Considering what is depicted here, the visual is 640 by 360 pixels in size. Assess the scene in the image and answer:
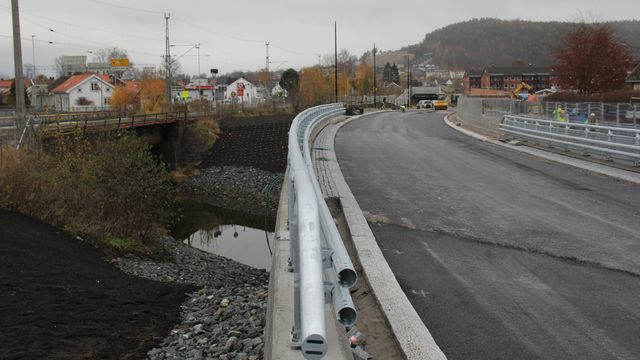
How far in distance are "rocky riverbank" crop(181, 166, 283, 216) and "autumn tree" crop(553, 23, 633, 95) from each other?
25377 mm

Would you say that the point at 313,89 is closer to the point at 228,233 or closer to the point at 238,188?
the point at 238,188

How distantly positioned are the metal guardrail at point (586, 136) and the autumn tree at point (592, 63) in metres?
22.7

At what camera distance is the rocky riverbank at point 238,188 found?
34.6 metres

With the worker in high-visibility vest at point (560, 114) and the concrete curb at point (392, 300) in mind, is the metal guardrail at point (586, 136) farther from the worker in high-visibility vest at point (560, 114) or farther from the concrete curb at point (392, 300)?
the concrete curb at point (392, 300)

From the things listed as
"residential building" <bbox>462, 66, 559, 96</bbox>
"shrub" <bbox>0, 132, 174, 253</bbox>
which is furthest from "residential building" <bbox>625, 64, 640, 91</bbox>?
"residential building" <bbox>462, 66, 559, 96</bbox>

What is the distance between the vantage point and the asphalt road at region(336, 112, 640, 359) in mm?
5738

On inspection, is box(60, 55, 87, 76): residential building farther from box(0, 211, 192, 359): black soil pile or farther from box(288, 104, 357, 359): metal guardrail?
box(288, 104, 357, 359): metal guardrail

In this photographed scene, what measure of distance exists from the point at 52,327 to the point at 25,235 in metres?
6.60

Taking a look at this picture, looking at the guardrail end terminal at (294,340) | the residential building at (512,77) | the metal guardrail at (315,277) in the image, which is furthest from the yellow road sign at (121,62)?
the guardrail end terminal at (294,340)

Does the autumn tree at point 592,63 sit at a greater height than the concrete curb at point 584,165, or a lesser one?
greater

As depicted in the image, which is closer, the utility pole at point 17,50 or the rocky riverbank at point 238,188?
the utility pole at point 17,50

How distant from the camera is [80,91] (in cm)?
11462

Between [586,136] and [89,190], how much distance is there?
15691 millimetres

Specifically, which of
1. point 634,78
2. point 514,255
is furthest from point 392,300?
point 634,78
